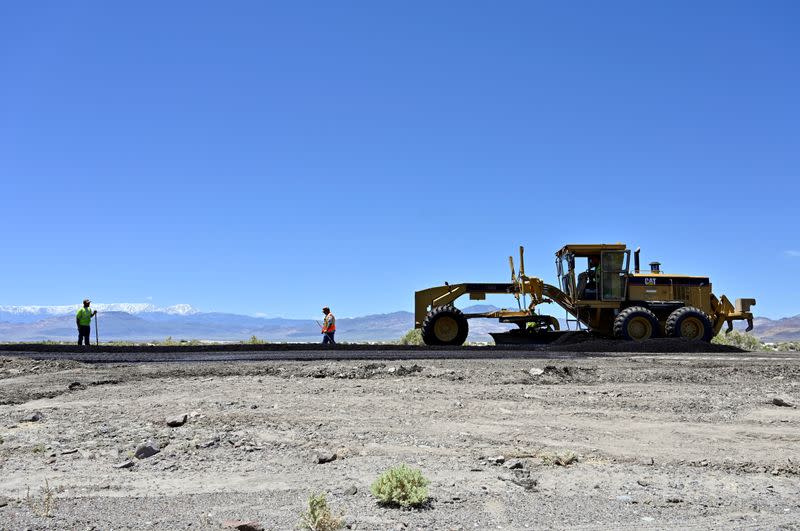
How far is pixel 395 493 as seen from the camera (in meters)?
6.49

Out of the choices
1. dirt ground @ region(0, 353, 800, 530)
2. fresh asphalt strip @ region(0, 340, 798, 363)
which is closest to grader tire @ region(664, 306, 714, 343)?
fresh asphalt strip @ region(0, 340, 798, 363)

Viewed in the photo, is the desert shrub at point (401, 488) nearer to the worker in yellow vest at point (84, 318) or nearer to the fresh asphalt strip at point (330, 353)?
the fresh asphalt strip at point (330, 353)

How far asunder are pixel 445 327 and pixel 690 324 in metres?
7.80

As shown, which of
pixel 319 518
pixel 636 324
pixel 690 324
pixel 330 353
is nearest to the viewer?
pixel 319 518

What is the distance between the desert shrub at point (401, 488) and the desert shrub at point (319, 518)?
64cm

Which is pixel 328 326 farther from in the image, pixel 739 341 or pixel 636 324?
pixel 739 341

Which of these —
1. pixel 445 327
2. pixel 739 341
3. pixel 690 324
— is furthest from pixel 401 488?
pixel 739 341

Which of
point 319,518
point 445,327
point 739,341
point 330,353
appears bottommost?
point 319,518

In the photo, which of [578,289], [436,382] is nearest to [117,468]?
[436,382]

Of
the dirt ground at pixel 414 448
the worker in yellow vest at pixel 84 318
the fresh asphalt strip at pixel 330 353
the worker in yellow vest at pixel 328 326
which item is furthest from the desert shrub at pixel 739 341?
the worker in yellow vest at pixel 84 318

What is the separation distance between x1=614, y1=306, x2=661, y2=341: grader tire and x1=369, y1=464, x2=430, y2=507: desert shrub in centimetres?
1830

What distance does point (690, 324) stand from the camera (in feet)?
78.5

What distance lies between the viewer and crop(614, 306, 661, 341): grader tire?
2376 cm

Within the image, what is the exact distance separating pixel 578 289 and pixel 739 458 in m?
17.5
